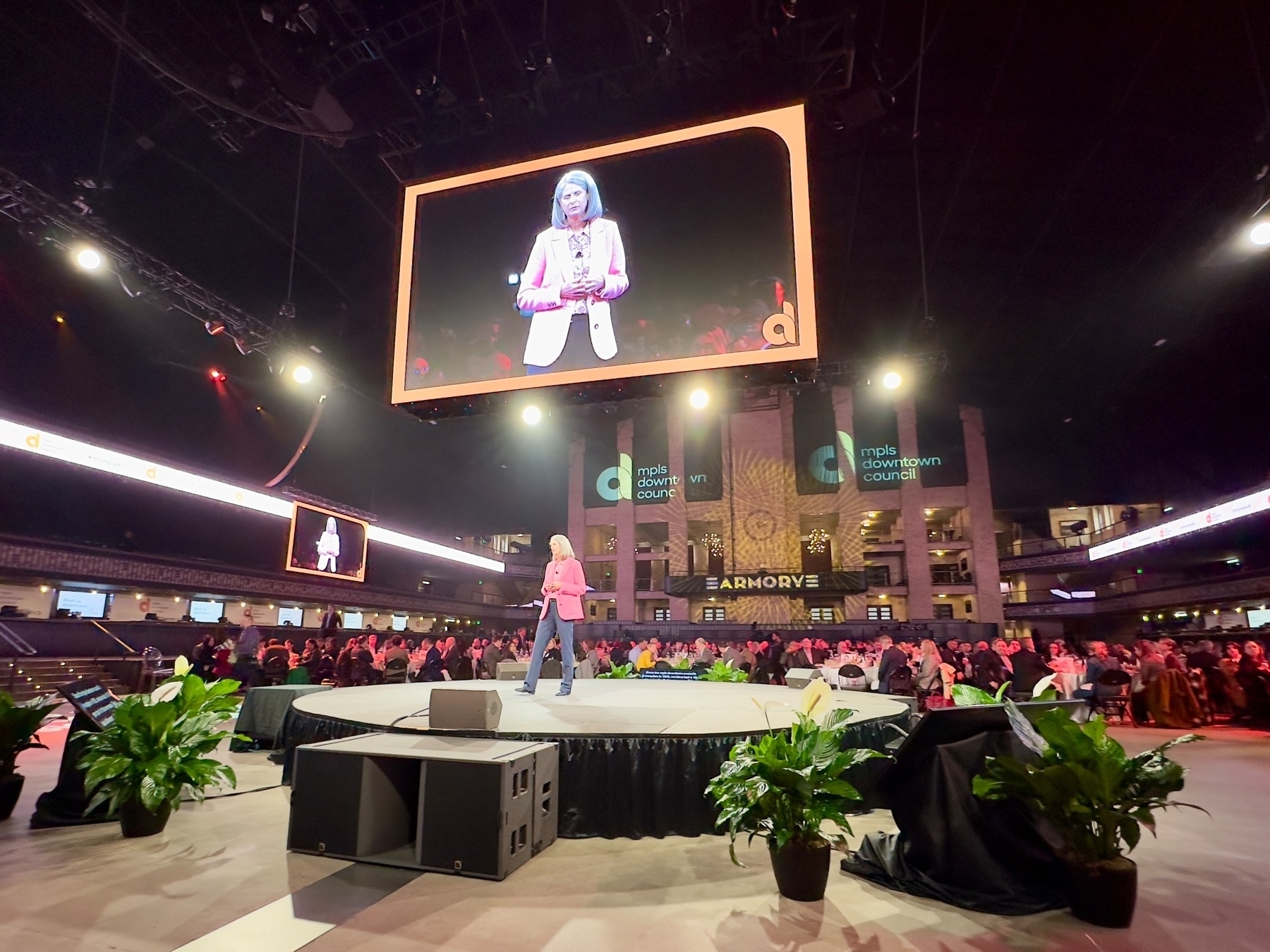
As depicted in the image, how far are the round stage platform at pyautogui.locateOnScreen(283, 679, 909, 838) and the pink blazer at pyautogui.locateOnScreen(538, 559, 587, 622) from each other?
0.72 metres

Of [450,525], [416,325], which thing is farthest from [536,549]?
[416,325]

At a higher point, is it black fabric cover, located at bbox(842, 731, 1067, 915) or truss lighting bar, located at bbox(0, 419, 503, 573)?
truss lighting bar, located at bbox(0, 419, 503, 573)

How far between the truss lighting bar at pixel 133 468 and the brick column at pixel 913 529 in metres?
18.7

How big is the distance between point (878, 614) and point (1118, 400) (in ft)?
31.2

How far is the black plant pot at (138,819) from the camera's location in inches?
121

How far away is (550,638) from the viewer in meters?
5.07

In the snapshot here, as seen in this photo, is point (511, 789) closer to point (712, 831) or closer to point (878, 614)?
point (712, 831)

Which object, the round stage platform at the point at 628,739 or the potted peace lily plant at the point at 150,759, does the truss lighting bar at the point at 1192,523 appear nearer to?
the round stage platform at the point at 628,739

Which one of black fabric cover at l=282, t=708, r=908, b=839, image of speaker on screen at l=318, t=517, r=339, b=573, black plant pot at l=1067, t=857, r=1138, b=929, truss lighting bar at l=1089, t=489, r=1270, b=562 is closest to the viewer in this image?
black plant pot at l=1067, t=857, r=1138, b=929

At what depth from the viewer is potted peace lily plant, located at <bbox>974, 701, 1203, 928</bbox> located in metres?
2.17

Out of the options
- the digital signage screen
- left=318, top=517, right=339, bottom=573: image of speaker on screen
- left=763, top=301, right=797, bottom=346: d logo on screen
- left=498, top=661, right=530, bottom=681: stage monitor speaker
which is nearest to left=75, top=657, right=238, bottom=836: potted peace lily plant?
left=763, top=301, right=797, bottom=346: d logo on screen

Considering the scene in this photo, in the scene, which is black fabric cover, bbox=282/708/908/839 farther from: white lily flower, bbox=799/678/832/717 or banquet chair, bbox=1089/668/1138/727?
banquet chair, bbox=1089/668/1138/727

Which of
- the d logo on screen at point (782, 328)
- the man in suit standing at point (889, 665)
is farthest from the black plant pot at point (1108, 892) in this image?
the man in suit standing at point (889, 665)

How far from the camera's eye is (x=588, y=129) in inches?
227
